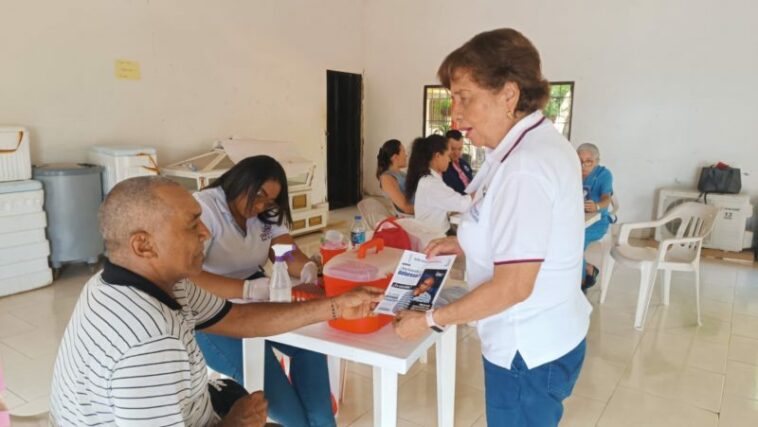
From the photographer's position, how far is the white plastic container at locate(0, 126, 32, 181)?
3.69 meters

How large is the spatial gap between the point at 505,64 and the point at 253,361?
121 centimetres

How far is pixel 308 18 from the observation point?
6672 millimetres

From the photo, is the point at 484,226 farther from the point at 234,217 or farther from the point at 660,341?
the point at 660,341

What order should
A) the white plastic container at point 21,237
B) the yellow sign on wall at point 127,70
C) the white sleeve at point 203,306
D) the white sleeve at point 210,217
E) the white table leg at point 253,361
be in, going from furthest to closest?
1. the yellow sign on wall at point 127,70
2. the white plastic container at point 21,237
3. the white sleeve at point 210,217
4. the white table leg at point 253,361
5. the white sleeve at point 203,306

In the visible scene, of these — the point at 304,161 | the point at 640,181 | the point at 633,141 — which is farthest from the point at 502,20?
the point at 304,161

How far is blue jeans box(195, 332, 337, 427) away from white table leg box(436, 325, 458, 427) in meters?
0.42

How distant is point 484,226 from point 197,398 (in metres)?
0.75

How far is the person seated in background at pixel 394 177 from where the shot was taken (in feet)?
12.6

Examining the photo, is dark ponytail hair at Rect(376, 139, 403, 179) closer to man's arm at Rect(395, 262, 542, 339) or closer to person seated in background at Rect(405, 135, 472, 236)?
person seated in background at Rect(405, 135, 472, 236)

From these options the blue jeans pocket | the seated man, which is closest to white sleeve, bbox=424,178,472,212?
the blue jeans pocket

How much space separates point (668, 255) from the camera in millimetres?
3711

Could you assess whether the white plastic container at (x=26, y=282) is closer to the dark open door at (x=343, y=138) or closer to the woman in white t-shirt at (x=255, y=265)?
the woman in white t-shirt at (x=255, y=265)

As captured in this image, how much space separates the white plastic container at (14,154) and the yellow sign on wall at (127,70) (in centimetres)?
109

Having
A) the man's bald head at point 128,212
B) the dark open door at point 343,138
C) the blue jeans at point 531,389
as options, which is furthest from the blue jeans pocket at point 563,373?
the dark open door at point 343,138
